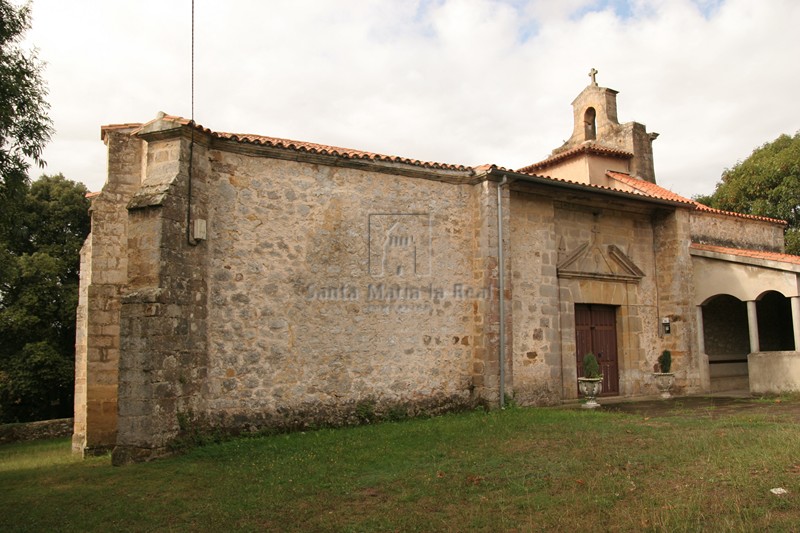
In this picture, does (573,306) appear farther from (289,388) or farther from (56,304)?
(56,304)

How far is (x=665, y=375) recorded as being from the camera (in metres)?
13.8

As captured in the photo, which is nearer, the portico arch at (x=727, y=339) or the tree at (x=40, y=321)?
the portico arch at (x=727, y=339)

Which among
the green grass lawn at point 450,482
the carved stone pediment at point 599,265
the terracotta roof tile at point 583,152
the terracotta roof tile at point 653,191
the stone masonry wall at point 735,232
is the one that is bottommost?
the green grass lawn at point 450,482

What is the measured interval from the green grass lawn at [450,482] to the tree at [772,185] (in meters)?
18.1

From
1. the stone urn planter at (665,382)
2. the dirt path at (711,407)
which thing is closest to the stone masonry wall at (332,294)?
the dirt path at (711,407)

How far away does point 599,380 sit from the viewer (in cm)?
1211

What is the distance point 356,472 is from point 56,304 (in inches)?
644

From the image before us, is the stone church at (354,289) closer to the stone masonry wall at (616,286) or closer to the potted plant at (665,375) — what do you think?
the stone masonry wall at (616,286)

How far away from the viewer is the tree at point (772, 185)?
23.5 m

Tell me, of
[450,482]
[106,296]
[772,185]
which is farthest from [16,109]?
[772,185]

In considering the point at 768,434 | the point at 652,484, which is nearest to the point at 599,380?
the point at 768,434

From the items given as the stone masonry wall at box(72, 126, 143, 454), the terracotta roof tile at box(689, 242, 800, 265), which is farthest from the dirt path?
the stone masonry wall at box(72, 126, 143, 454)

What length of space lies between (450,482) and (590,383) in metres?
6.82

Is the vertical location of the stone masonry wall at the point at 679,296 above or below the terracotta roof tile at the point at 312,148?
below
